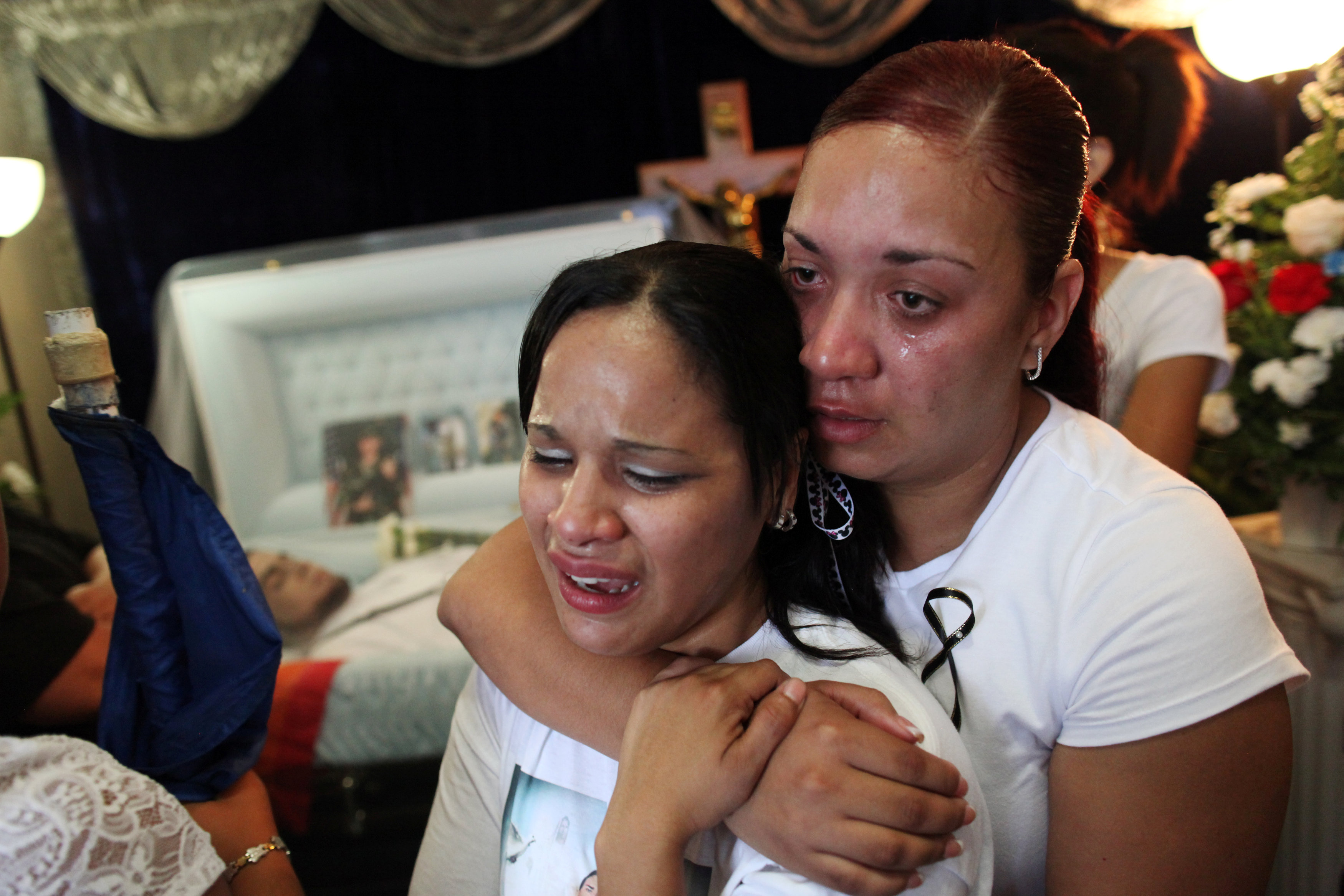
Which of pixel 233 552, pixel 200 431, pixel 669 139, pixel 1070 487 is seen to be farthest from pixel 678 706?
pixel 669 139

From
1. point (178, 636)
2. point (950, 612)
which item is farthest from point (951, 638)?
point (178, 636)

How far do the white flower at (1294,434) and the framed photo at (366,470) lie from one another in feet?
8.40

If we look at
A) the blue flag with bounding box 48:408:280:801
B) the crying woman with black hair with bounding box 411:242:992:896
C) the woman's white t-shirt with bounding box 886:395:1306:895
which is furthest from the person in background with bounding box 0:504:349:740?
the woman's white t-shirt with bounding box 886:395:1306:895

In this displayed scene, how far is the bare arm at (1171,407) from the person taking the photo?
169 cm

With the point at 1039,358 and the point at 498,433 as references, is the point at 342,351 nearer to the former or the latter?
the point at 498,433

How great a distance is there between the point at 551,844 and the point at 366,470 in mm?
2484

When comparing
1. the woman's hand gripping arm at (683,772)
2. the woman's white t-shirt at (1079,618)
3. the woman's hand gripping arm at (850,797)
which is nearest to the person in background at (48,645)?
the woman's hand gripping arm at (683,772)

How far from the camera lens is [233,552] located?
1265mm

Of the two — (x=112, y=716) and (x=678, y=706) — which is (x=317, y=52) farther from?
(x=678, y=706)

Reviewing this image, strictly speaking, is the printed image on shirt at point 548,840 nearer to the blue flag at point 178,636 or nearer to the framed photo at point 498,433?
the blue flag at point 178,636

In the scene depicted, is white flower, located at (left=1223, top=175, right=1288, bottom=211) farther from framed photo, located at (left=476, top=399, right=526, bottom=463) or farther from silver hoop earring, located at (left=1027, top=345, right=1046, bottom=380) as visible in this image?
framed photo, located at (left=476, top=399, right=526, bottom=463)

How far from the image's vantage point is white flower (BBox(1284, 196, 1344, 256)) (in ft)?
6.22

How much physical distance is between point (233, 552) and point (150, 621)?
0.44 ft

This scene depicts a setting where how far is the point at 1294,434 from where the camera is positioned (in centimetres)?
198
